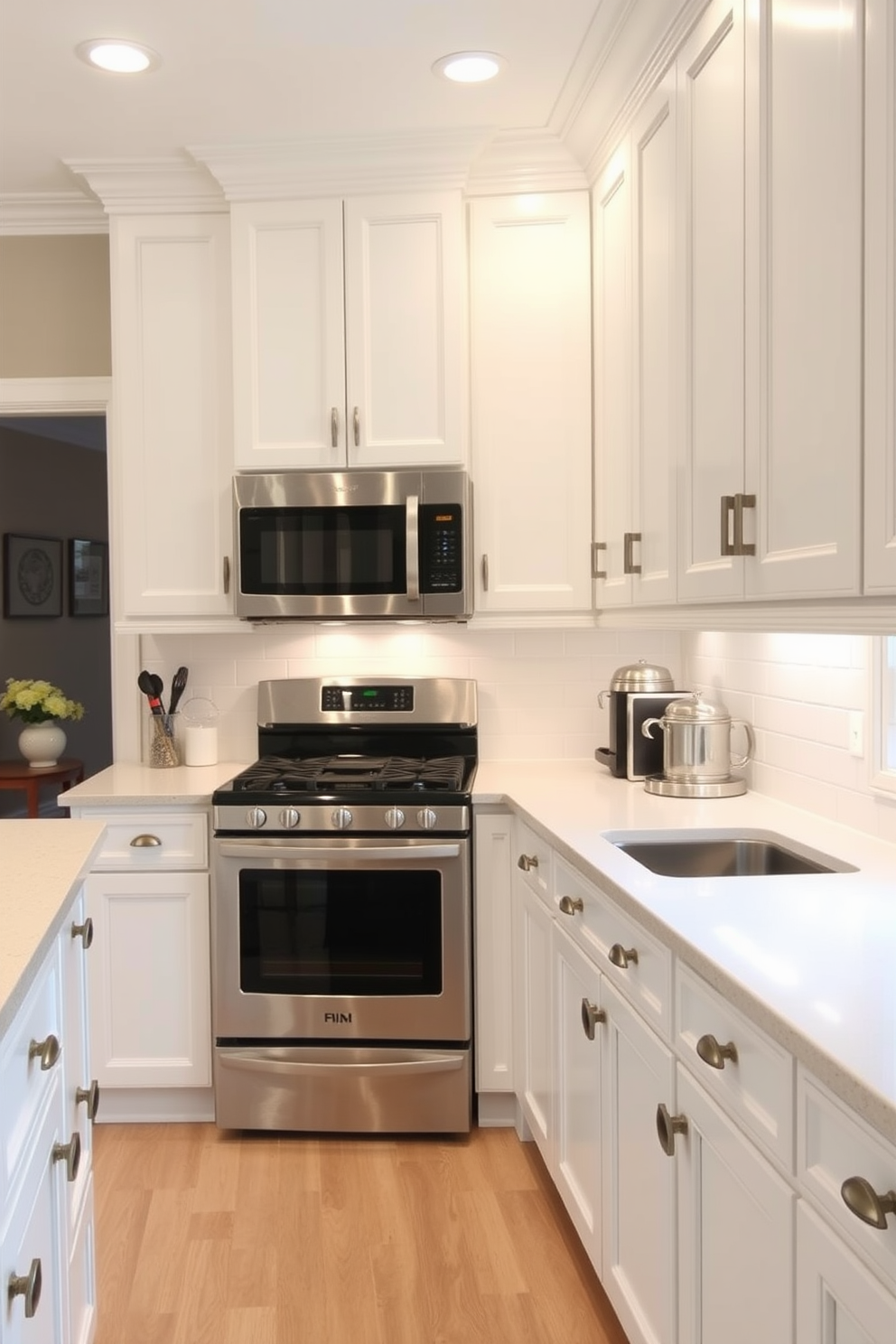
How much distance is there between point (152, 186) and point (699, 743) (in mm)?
2165

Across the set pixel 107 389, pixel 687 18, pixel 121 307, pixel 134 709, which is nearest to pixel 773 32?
pixel 687 18

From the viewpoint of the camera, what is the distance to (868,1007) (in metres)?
1.25

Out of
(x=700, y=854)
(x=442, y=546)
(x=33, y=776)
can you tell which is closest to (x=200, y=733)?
(x=442, y=546)

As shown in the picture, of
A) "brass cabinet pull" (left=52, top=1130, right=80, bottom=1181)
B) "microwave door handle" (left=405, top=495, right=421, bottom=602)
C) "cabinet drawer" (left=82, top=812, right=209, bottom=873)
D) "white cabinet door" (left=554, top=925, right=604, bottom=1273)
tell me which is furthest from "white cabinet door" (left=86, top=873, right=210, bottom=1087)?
"brass cabinet pull" (left=52, top=1130, right=80, bottom=1181)

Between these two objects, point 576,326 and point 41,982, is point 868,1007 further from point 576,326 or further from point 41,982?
point 576,326

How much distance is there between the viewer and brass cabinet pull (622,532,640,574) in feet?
8.74

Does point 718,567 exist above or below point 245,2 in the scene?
Answer: below

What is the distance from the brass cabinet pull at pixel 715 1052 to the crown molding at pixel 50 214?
305 cm

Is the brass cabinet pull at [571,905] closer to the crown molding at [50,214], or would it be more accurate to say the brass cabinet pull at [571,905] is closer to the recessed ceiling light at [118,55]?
the recessed ceiling light at [118,55]

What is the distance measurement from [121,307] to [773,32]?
2.04 m

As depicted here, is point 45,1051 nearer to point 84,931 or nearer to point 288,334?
point 84,931

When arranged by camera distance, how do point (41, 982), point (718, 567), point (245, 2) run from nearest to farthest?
point (41, 982)
point (718, 567)
point (245, 2)

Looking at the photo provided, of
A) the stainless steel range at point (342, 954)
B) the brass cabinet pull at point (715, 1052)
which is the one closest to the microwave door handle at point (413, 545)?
the stainless steel range at point (342, 954)

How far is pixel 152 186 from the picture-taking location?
124 inches
